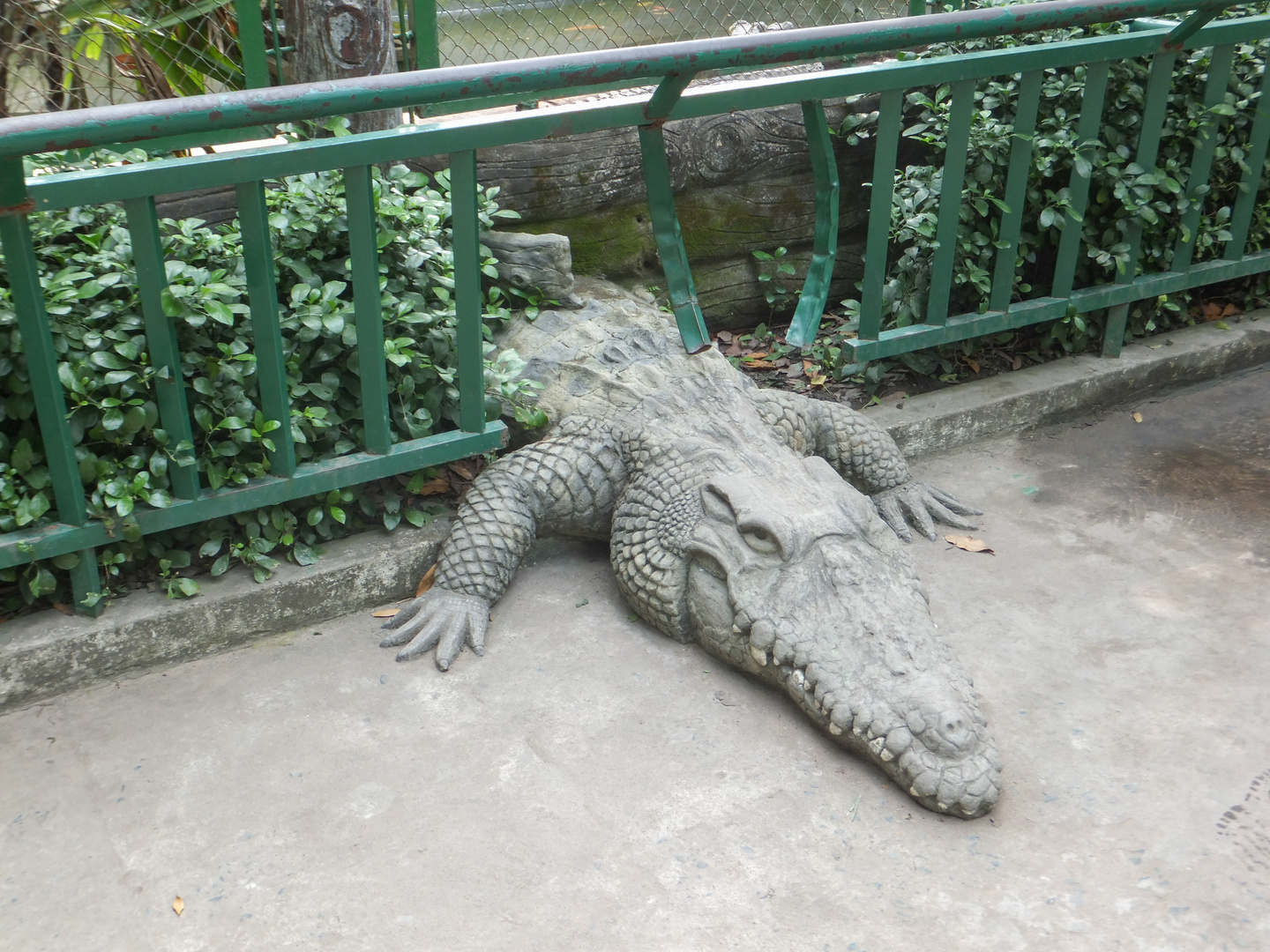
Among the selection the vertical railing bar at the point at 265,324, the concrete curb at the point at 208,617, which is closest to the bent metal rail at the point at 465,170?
the vertical railing bar at the point at 265,324

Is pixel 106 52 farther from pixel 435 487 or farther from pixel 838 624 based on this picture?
pixel 838 624

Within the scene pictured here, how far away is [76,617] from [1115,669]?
281 cm

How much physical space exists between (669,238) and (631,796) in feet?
5.16

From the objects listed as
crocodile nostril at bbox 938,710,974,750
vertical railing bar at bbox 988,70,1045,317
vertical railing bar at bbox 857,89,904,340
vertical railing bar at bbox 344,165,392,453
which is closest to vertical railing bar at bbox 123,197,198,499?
vertical railing bar at bbox 344,165,392,453

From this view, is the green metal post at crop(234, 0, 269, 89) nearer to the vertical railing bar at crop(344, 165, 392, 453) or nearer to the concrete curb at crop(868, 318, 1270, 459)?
the vertical railing bar at crop(344, 165, 392, 453)

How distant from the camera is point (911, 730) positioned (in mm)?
2568

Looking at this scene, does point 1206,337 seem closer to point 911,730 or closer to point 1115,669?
point 1115,669

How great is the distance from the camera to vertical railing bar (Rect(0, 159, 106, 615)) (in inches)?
98.5

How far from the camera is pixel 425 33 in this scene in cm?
423

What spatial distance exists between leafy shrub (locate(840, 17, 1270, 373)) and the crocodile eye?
1652 millimetres

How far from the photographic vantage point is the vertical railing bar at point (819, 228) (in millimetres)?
3494

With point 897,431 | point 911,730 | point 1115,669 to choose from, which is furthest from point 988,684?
point 897,431

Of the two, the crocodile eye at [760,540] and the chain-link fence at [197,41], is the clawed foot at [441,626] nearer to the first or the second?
the crocodile eye at [760,540]

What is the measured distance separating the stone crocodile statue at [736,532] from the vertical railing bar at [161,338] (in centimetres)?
72
